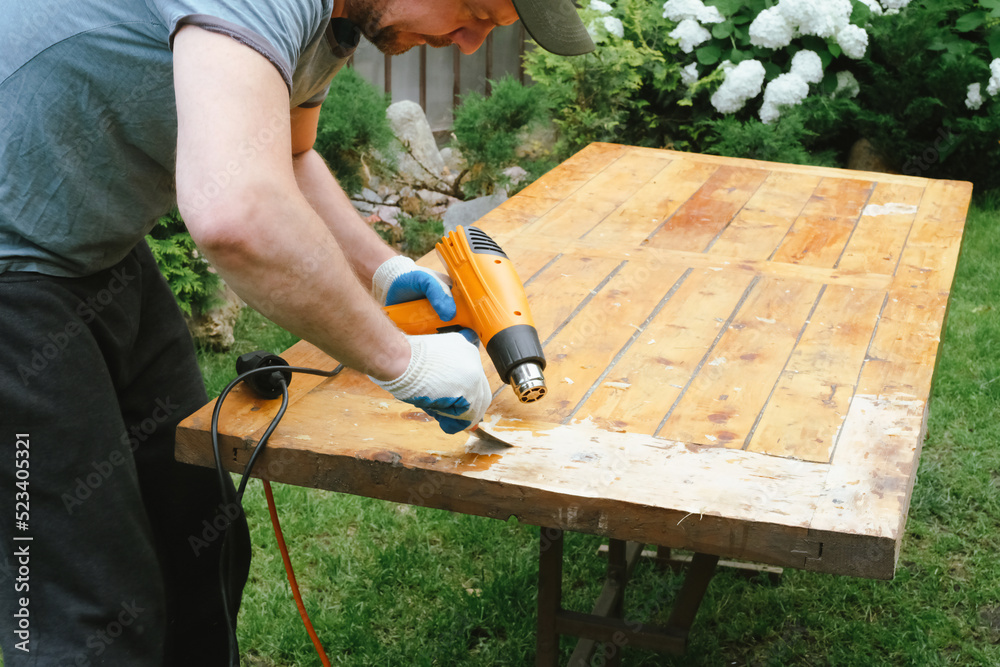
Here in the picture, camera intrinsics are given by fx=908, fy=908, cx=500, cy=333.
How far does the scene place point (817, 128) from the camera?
5676mm

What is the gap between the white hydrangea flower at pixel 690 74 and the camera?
566 centimetres

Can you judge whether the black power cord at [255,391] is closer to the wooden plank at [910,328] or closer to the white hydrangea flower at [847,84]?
the wooden plank at [910,328]

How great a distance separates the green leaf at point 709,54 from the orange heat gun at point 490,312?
4.21 metres

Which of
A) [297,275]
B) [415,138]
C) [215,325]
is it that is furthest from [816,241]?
[415,138]

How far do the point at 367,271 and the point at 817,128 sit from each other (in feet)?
14.6

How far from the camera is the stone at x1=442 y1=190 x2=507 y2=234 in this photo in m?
5.03

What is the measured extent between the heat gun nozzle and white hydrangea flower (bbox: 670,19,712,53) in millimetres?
4590

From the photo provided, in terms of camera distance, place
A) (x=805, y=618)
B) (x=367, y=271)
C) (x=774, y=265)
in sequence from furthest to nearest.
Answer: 1. (x=805, y=618)
2. (x=774, y=265)
3. (x=367, y=271)

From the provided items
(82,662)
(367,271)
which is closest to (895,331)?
(367,271)

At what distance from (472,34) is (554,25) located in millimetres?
164

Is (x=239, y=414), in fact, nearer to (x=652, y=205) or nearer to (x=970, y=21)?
(x=652, y=205)

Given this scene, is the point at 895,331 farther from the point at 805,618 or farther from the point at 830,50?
the point at 830,50

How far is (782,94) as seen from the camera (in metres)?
5.48

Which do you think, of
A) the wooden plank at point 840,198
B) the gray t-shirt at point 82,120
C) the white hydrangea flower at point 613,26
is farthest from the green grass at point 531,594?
the white hydrangea flower at point 613,26
